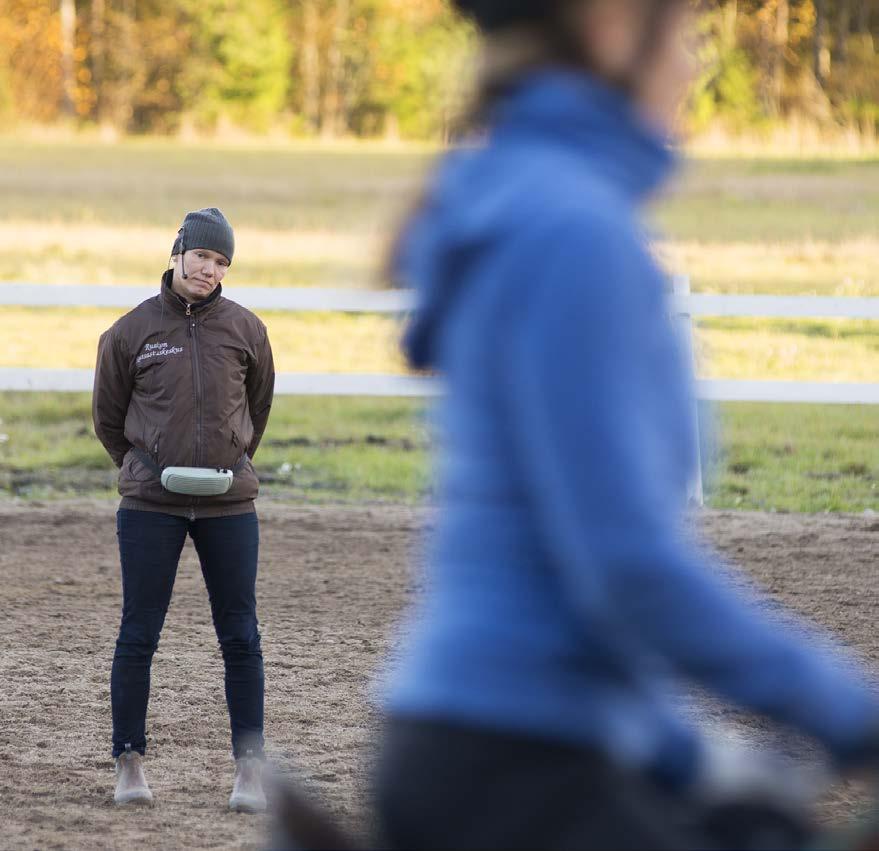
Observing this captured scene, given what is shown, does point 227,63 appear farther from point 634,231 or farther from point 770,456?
point 634,231

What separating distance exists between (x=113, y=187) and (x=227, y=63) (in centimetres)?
2164

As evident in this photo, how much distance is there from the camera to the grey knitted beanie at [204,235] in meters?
4.84

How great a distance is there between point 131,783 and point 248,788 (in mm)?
375

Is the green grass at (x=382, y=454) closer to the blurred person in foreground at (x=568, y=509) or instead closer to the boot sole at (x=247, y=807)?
the boot sole at (x=247, y=807)

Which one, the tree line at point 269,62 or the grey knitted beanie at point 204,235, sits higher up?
the tree line at point 269,62

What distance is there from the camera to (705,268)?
66.0 ft

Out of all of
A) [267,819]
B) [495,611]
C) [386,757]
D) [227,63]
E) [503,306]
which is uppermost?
[227,63]

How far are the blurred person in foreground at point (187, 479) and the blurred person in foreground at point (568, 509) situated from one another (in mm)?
3215

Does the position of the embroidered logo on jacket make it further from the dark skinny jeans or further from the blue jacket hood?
the blue jacket hood

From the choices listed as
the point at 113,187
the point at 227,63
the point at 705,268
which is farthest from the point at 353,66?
the point at 705,268

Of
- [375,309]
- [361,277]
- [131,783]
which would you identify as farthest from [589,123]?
[375,309]

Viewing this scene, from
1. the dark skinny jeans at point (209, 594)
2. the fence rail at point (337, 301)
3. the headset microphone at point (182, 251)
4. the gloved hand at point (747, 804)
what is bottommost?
the dark skinny jeans at point (209, 594)

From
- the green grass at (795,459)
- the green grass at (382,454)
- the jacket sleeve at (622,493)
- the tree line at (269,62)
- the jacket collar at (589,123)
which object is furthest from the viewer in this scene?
the tree line at (269,62)

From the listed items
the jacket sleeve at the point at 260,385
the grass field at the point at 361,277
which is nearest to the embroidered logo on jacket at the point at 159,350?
the jacket sleeve at the point at 260,385
